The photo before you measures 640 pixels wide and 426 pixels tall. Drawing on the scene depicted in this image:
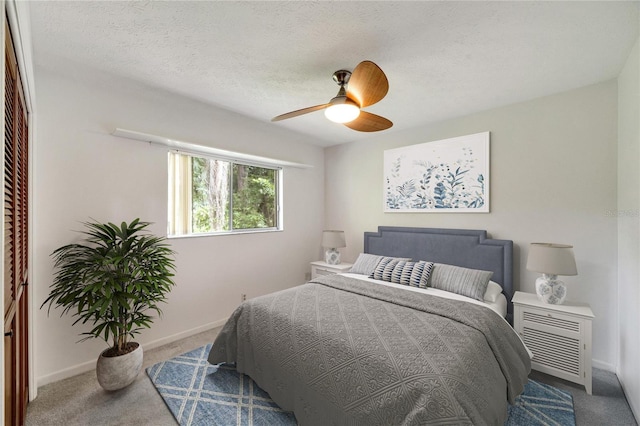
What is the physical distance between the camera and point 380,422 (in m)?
1.46

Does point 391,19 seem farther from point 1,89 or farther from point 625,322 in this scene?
point 625,322

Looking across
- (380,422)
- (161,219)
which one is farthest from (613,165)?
(161,219)

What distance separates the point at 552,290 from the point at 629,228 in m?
0.70

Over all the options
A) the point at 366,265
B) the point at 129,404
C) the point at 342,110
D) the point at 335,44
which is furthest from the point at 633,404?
the point at 129,404

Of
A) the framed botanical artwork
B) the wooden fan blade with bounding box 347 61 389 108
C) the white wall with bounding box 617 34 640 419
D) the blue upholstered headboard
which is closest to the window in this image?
the blue upholstered headboard

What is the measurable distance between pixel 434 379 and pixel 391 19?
2021mm

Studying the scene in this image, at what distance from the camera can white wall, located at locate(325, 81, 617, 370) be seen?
2.52m

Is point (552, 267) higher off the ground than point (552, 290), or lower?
higher

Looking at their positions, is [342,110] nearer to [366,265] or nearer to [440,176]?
[440,176]

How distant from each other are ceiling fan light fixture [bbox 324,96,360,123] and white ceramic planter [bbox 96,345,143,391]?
95.2 inches

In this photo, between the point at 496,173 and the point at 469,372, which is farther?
the point at 496,173

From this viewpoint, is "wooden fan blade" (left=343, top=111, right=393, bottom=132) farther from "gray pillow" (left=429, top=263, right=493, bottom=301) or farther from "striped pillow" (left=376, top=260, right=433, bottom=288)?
"gray pillow" (left=429, top=263, right=493, bottom=301)

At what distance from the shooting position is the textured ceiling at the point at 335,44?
5.49ft

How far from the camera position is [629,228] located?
2.16 m
